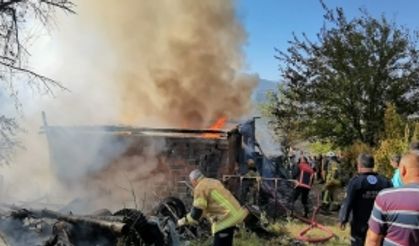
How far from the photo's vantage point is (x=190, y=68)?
22547 mm

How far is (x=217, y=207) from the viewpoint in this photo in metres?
6.87

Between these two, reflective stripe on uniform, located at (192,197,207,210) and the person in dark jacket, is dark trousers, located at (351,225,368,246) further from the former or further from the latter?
reflective stripe on uniform, located at (192,197,207,210)

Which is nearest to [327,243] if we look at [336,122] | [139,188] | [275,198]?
[275,198]

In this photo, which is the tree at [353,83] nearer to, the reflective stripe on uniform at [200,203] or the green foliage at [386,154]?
the green foliage at [386,154]

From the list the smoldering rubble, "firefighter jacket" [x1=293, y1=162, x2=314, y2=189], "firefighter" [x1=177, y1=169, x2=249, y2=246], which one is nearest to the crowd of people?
"firefighter" [x1=177, y1=169, x2=249, y2=246]

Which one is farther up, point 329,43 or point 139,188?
point 329,43

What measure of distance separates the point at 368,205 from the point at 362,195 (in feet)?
0.50

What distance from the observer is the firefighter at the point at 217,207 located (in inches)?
267

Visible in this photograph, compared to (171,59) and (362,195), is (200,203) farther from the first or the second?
(171,59)

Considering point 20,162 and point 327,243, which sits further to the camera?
point 20,162

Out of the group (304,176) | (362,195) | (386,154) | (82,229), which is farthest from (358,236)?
(386,154)

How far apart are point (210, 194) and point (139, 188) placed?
8.33 meters

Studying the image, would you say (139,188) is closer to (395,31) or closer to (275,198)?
(275,198)

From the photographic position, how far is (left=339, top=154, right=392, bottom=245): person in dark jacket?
245 inches
